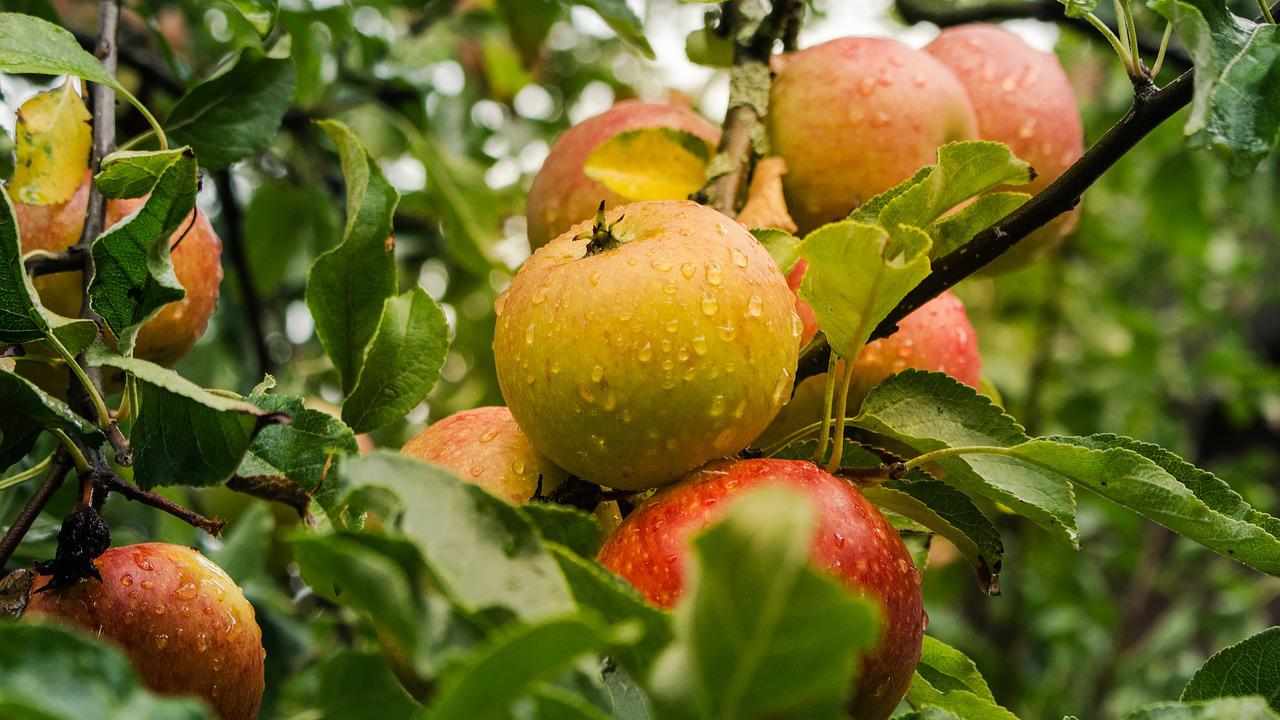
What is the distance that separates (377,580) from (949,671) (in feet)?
1.48

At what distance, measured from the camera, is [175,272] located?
32.5 inches

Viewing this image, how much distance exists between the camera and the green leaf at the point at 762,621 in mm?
344

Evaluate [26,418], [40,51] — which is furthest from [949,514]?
[40,51]

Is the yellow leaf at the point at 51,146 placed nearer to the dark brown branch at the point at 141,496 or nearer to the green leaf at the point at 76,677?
the dark brown branch at the point at 141,496

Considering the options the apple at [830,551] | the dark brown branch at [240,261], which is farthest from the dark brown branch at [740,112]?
the dark brown branch at [240,261]

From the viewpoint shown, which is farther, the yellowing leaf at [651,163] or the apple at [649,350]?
the yellowing leaf at [651,163]

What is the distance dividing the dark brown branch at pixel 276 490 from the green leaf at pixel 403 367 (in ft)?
0.25

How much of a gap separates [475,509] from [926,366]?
43cm

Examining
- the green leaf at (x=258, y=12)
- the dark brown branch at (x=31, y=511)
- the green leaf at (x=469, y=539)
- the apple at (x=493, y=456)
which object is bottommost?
the apple at (x=493, y=456)

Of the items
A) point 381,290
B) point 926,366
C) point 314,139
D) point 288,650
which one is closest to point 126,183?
point 381,290

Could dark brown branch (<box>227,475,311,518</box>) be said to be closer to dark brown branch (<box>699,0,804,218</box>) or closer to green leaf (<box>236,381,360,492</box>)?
green leaf (<box>236,381,360,492</box>)

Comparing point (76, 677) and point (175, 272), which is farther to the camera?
point (175, 272)

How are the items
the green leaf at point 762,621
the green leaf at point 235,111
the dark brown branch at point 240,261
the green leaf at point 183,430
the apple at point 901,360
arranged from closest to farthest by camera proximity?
the green leaf at point 762,621 < the green leaf at point 183,430 < the apple at point 901,360 < the green leaf at point 235,111 < the dark brown branch at point 240,261

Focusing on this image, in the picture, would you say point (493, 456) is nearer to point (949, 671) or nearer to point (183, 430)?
point (183, 430)
